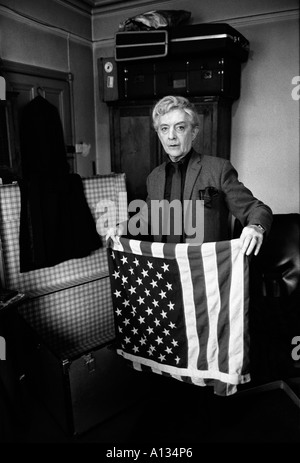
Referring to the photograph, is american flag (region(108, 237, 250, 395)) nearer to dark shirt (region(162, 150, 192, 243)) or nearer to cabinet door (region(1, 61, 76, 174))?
dark shirt (region(162, 150, 192, 243))

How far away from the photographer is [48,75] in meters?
3.63

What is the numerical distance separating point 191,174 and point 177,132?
21 centimetres

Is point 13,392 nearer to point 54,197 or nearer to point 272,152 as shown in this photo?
point 54,197

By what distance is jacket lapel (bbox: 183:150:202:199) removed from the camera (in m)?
1.88

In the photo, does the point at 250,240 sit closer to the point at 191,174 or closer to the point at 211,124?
the point at 191,174

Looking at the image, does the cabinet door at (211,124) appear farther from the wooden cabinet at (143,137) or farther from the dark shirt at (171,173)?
the dark shirt at (171,173)

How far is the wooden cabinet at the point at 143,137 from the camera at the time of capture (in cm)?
322

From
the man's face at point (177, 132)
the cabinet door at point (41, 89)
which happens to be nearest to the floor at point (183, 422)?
the man's face at point (177, 132)

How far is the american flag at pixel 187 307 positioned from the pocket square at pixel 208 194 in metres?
0.32

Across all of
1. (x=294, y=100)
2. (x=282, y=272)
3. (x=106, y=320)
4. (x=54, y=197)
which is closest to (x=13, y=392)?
(x=106, y=320)

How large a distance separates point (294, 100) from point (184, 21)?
1.19m

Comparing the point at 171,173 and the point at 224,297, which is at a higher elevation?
the point at 171,173

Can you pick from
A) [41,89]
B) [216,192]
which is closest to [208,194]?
[216,192]

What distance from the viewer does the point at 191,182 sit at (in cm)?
188
